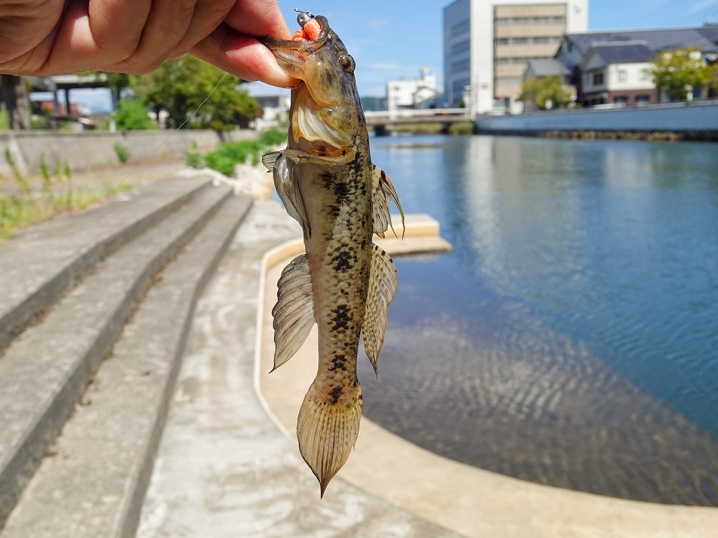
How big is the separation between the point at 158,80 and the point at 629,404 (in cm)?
3843

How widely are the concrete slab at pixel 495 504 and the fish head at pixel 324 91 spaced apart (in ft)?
11.1

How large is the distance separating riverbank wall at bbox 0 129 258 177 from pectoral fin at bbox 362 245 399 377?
25.5 feet

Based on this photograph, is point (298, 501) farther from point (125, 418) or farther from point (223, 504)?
point (125, 418)

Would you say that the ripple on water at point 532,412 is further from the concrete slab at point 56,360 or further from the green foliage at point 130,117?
the green foliage at point 130,117

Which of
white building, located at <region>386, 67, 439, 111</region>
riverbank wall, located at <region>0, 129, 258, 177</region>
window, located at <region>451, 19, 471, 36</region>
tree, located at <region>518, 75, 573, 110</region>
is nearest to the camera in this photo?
riverbank wall, located at <region>0, 129, 258, 177</region>

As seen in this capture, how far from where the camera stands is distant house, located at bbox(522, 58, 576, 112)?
244ft

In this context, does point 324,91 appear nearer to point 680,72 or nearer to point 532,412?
point 532,412

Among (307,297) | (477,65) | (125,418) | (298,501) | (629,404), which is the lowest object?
(629,404)

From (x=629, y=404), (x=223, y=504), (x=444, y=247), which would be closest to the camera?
(x=223, y=504)

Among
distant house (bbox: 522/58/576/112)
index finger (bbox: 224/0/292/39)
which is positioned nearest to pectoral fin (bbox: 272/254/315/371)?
index finger (bbox: 224/0/292/39)

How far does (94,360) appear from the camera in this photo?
5121mm

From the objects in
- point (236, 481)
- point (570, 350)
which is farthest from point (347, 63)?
point (570, 350)

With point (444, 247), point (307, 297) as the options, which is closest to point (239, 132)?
point (444, 247)

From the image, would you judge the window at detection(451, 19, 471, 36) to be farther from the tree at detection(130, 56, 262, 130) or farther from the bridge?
the tree at detection(130, 56, 262, 130)
